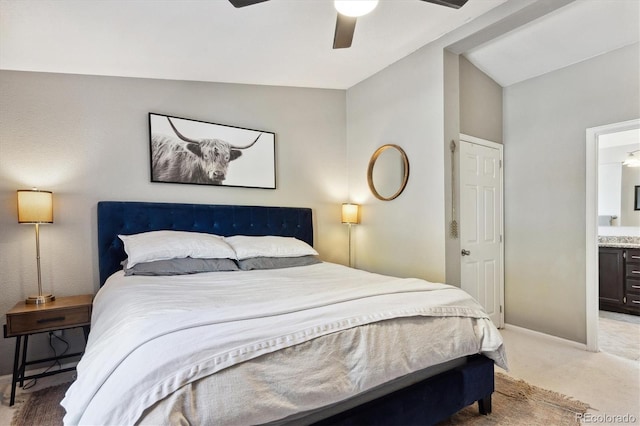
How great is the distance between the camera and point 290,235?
3.66 m

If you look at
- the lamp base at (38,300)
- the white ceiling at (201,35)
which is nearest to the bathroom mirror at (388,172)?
the white ceiling at (201,35)

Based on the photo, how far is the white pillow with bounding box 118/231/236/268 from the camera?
2.53 meters

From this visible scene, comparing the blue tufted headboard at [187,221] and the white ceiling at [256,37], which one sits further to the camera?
the blue tufted headboard at [187,221]

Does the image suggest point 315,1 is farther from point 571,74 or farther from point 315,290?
point 571,74

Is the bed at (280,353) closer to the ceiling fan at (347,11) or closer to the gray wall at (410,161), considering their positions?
the gray wall at (410,161)

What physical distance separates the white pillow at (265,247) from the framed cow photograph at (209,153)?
2.30 ft

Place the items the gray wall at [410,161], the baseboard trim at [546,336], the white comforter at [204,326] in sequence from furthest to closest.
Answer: the baseboard trim at [546,336], the gray wall at [410,161], the white comforter at [204,326]

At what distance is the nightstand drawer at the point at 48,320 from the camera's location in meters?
2.21

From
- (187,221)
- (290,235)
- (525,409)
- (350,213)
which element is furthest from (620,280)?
(187,221)

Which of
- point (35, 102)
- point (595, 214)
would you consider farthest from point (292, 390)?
point (595, 214)

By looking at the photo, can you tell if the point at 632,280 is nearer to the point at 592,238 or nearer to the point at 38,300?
the point at 592,238

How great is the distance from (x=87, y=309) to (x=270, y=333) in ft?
6.44

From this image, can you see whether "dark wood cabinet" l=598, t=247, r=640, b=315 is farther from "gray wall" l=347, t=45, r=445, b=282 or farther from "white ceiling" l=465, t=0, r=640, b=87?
"gray wall" l=347, t=45, r=445, b=282

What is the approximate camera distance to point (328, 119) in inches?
161
